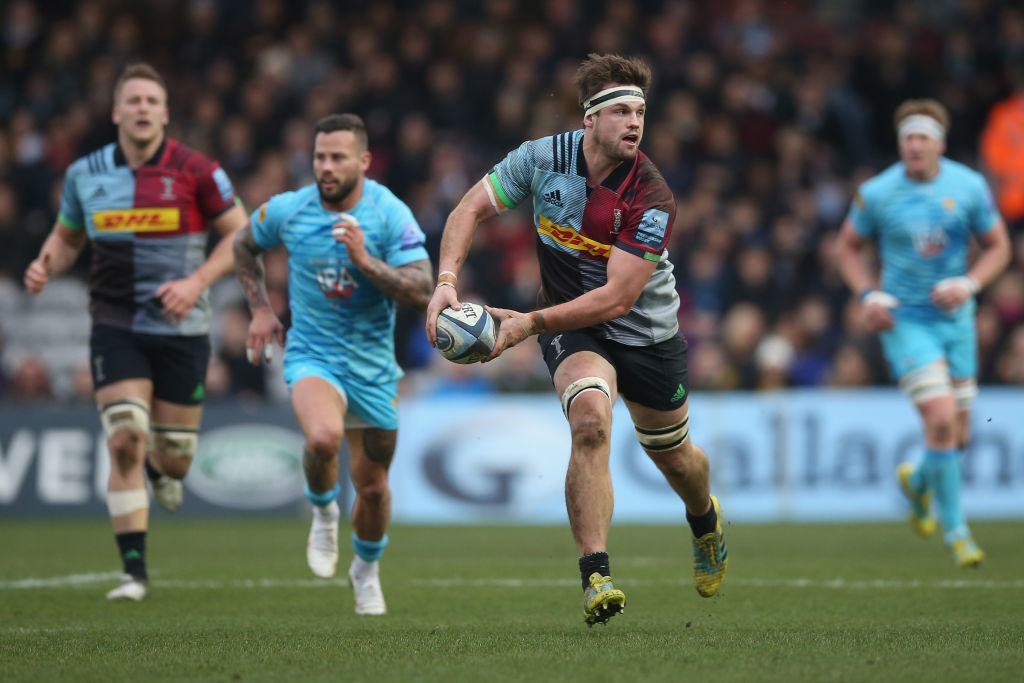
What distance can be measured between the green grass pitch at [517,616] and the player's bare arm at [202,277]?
172 cm

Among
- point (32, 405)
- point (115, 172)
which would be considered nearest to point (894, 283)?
point (115, 172)

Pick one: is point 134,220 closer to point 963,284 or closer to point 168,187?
point 168,187

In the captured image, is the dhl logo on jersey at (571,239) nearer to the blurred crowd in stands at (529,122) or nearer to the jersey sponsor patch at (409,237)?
the jersey sponsor patch at (409,237)

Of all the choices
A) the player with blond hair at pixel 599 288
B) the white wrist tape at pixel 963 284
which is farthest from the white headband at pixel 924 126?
the player with blond hair at pixel 599 288

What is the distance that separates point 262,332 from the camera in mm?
7906

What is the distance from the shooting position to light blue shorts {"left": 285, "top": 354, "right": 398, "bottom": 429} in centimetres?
783

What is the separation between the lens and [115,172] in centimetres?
868

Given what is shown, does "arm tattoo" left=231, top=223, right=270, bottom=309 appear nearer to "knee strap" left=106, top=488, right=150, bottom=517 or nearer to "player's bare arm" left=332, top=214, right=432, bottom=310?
"player's bare arm" left=332, top=214, right=432, bottom=310

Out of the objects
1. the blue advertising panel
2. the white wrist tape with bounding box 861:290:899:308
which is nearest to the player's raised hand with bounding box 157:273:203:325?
the white wrist tape with bounding box 861:290:899:308

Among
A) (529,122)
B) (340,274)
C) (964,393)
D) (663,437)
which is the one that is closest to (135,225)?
(340,274)

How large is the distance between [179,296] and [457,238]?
2.53 metres

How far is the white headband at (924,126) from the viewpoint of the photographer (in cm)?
999

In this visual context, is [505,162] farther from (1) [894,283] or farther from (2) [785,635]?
(1) [894,283]

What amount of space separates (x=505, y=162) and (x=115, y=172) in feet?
10.0
